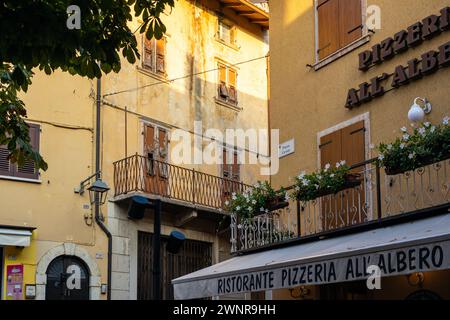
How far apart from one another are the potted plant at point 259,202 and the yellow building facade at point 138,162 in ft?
12.6

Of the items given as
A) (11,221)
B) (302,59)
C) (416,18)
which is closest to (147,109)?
(11,221)

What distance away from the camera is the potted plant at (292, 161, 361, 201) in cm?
1255

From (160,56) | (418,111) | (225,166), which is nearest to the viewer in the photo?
(418,111)

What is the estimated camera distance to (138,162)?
817 inches

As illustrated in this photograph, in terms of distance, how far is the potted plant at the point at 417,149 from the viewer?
35.9ft

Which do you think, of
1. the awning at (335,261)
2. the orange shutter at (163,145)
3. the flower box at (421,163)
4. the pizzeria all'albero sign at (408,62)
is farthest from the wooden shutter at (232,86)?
the flower box at (421,163)

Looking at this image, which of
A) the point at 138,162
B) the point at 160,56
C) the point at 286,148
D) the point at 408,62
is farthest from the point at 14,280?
the point at 408,62

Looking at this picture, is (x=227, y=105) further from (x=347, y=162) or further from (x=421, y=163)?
(x=421, y=163)

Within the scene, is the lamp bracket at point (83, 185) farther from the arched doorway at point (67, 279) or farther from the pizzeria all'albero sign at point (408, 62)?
the pizzeria all'albero sign at point (408, 62)

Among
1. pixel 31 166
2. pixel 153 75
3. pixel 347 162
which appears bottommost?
pixel 347 162

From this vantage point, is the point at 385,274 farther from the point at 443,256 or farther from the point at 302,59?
the point at 302,59

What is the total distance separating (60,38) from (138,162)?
40.6 ft

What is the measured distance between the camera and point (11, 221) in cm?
1852

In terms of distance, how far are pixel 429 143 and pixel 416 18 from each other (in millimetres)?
2649
